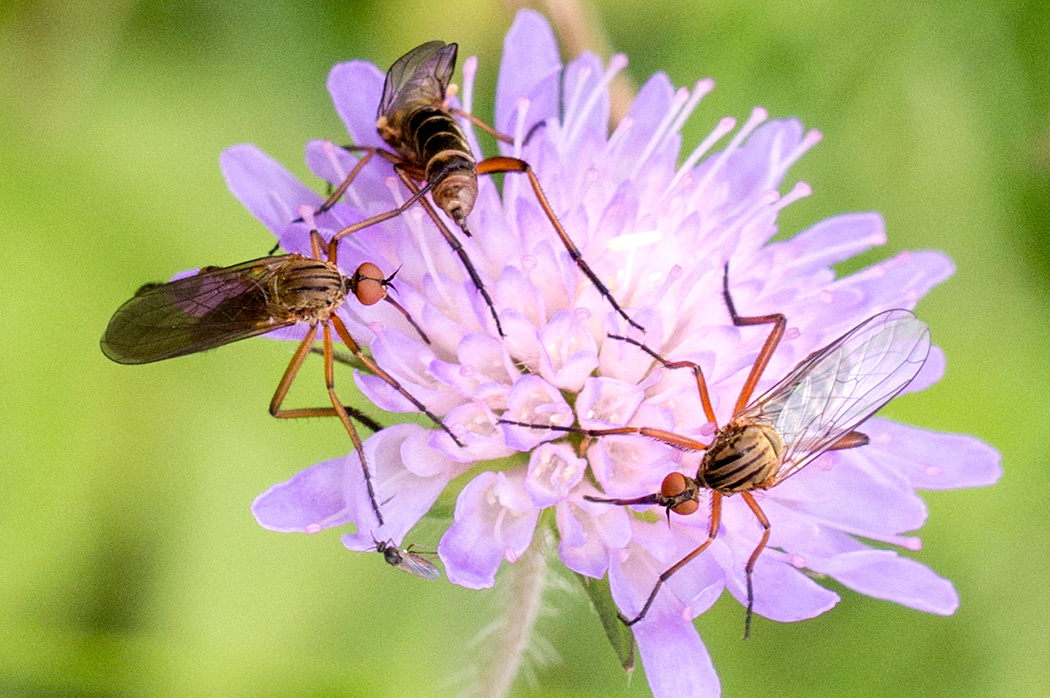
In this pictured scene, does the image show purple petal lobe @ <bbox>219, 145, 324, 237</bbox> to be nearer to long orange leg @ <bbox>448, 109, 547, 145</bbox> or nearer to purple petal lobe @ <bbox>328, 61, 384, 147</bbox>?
purple petal lobe @ <bbox>328, 61, 384, 147</bbox>

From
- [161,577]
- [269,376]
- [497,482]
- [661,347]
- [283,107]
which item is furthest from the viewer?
[283,107]

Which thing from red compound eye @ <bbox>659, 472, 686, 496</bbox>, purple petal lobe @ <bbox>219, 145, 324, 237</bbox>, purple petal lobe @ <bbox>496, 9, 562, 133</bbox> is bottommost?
red compound eye @ <bbox>659, 472, 686, 496</bbox>

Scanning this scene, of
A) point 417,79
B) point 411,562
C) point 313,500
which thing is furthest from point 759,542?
point 417,79

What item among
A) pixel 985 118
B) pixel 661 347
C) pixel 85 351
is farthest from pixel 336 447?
pixel 985 118

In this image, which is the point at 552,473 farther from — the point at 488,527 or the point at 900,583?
the point at 900,583

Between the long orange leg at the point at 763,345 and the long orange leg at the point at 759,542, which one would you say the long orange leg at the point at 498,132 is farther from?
the long orange leg at the point at 759,542

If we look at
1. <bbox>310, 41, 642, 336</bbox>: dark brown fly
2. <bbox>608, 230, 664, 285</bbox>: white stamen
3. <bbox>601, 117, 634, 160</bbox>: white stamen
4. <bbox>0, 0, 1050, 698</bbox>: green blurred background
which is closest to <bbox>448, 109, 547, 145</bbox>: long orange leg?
<bbox>310, 41, 642, 336</bbox>: dark brown fly

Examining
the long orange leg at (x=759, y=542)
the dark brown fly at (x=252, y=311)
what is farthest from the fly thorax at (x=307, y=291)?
the long orange leg at (x=759, y=542)

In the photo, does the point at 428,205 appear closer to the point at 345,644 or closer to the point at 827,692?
the point at 345,644
